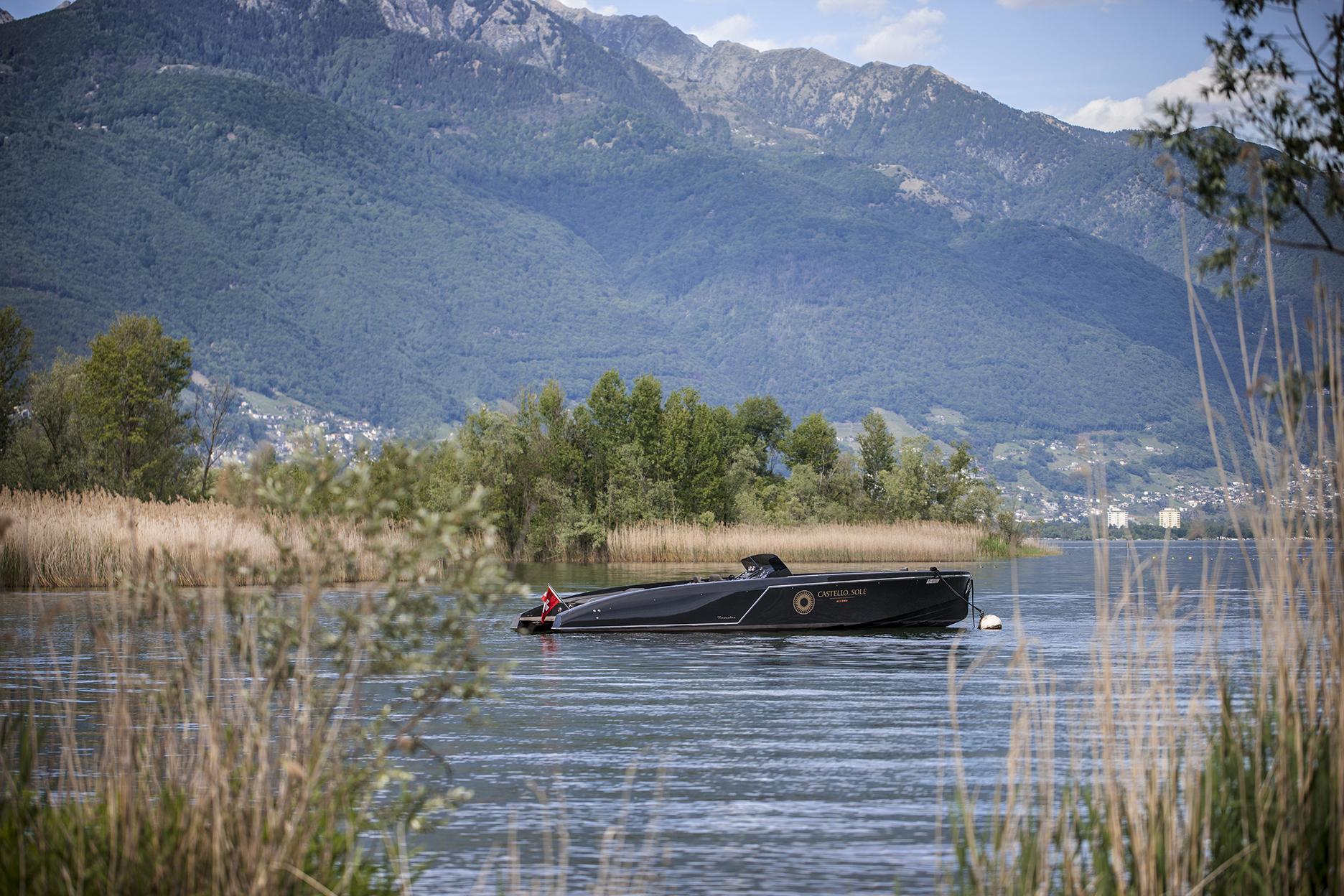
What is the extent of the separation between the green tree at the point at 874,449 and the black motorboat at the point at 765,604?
62629 millimetres

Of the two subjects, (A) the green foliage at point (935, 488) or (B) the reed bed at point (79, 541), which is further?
(A) the green foliage at point (935, 488)

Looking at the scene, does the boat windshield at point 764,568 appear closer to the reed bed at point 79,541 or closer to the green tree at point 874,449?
the reed bed at point 79,541

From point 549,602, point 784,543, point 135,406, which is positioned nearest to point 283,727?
point 549,602

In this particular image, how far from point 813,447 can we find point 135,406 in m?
45.7

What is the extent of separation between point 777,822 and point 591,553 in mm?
55122

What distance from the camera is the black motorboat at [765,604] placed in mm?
26406

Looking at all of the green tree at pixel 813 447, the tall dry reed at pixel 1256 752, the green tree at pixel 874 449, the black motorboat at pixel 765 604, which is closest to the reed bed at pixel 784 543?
the green tree at pixel 874 449

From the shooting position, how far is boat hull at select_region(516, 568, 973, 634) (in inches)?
1039

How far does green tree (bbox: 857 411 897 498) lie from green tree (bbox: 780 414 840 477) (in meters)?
1.68

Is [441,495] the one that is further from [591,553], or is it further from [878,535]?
[878,535]

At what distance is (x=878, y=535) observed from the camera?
60656 mm

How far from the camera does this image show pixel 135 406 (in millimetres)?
55719

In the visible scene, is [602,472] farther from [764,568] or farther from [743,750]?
[743,750]

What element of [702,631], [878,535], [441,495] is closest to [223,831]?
[702,631]
